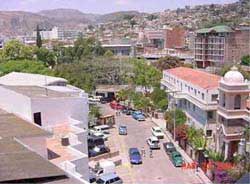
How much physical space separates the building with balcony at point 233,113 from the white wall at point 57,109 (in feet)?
17.9

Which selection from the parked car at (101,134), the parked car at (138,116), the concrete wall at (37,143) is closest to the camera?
the concrete wall at (37,143)

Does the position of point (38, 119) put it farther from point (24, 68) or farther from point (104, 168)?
point (24, 68)

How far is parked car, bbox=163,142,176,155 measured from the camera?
17.1 meters

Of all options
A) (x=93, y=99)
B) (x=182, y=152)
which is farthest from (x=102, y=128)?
(x=93, y=99)

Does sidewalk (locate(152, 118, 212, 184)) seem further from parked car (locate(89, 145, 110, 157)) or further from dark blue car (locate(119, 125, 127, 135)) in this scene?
parked car (locate(89, 145, 110, 157))

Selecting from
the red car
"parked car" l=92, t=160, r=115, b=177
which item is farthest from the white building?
the red car

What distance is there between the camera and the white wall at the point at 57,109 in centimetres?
1400

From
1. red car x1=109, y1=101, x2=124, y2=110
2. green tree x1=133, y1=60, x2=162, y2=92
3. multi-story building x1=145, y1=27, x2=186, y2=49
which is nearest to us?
red car x1=109, y1=101, x2=124, y2=110

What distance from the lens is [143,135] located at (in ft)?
67.8

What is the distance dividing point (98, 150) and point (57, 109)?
312cm

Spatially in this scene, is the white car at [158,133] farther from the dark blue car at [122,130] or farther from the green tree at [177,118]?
the dark blue car at [122,130]

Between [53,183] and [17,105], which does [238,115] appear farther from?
[53,183]

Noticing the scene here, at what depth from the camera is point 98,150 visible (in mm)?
16750

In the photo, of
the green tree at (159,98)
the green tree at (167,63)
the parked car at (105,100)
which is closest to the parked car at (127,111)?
the green tree at (159,98)
